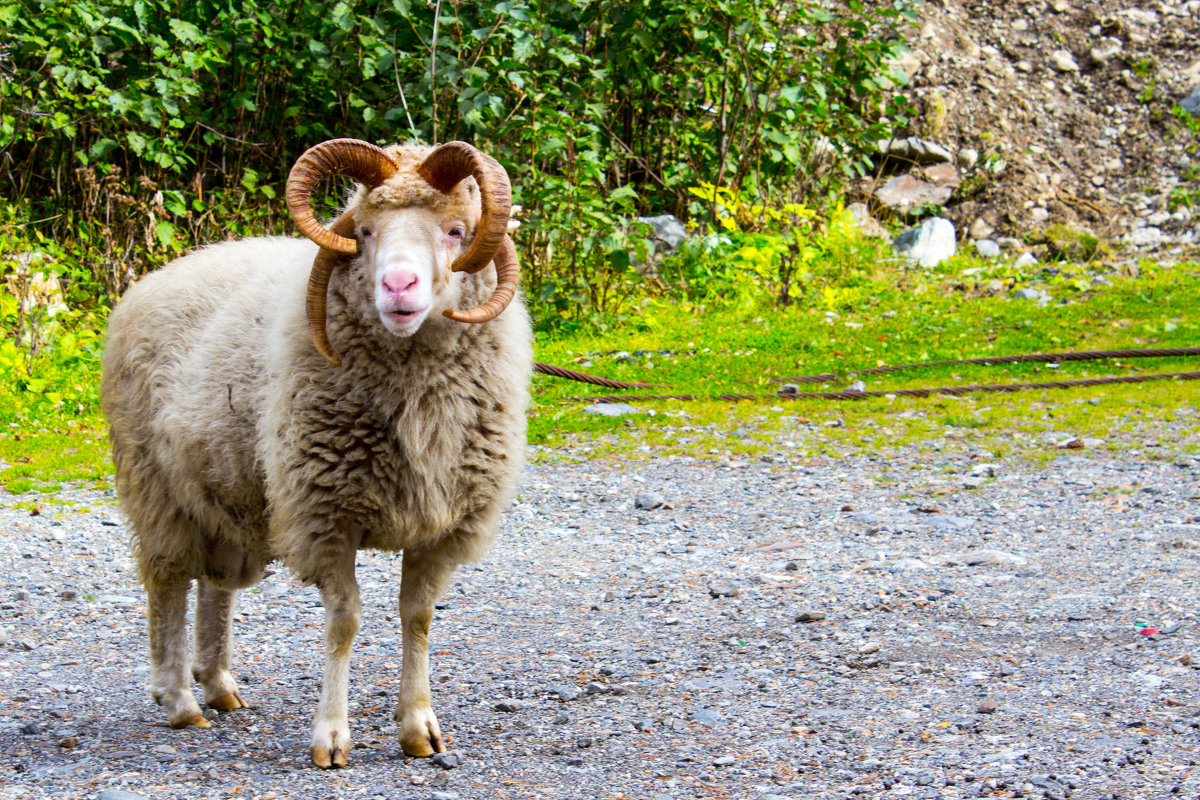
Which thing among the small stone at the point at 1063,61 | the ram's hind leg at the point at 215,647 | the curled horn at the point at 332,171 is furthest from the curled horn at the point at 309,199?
the small stone at the point at 1063,61

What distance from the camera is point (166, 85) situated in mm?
9727

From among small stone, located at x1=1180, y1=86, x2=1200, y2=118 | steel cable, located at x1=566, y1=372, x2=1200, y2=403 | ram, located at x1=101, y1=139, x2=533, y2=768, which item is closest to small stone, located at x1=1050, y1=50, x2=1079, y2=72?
small stone, located at x1=1180, y1=86, x2=1200, y2=118

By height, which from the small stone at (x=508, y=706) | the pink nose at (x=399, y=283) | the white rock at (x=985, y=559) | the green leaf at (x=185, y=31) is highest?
the green leaf at (x=185, y=31)

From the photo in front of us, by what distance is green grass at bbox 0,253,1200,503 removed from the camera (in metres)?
7.52

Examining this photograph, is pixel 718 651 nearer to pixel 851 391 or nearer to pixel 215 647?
pixel 215 647

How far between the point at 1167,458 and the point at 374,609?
15.6 feet

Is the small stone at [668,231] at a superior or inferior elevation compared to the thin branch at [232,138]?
inferior

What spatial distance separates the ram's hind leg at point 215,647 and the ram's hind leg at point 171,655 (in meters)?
0.08

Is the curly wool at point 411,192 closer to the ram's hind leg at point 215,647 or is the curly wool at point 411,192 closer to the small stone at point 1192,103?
the ram's hind leg at point 215,647

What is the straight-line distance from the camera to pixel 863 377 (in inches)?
353

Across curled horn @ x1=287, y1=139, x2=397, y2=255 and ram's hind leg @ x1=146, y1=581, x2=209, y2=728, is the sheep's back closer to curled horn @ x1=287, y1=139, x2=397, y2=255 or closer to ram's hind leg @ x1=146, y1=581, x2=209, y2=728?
ram's hind leg @ x1=146, y1=581, x2=209, y2=728

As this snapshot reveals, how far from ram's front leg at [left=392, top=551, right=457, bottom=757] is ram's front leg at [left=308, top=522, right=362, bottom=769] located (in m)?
0.18

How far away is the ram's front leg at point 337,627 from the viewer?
364cm

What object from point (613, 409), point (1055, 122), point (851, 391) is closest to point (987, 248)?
point (1055, 122)
